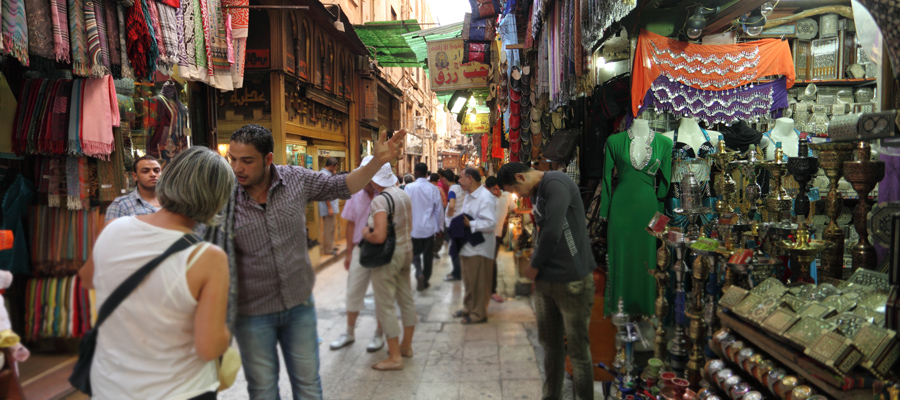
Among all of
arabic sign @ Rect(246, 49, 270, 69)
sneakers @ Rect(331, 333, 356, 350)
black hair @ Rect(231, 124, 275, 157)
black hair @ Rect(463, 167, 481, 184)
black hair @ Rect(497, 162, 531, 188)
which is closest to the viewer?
black hair @ Rect(231, 124, 275, 157)

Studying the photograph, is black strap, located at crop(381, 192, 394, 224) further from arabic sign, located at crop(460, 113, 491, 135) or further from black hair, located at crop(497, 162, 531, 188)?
arabic sign, located at crop(460, 113, 491, 135)

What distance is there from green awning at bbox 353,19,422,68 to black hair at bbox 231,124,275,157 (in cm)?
927

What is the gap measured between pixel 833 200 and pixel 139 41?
468 cm

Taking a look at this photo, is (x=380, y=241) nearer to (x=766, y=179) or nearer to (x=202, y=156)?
(x=202, y=156)

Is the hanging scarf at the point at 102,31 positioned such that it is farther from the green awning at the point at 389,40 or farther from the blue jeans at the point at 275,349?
the green awning at the point at 389,40

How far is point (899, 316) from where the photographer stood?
127cm

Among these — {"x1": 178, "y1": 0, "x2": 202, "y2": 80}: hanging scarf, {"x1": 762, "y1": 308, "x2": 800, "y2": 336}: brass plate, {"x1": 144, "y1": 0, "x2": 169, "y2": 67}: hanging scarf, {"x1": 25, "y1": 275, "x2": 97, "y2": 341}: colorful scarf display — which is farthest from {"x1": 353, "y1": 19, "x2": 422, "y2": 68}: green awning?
{"x1": 762, "y1": 308, "x2": 800, "y2": 336}: brass plate

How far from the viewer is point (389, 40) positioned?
13.8 meters

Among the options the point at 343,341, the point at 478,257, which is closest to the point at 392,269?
the point at 343,341

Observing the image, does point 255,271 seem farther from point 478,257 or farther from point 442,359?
point 478,257

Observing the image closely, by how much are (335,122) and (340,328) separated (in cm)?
859

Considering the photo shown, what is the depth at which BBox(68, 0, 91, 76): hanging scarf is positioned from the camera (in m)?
3.29

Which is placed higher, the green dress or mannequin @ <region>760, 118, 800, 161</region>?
mannequin @ <region>760, 118, 800, 161</region>

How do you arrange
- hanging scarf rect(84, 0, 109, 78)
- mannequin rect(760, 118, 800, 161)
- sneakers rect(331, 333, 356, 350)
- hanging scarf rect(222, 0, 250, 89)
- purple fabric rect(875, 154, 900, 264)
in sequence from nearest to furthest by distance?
1. purple fabric rect(875, 154, 900, 264)
2. hanging scarf rect(84, 0, 109, 78)
3. mannequin rect(760, 118, 800, 161)
4. sneakers rect(331, 333, 356, 350)
5. hanging scarf rect(222, 0, 250, 89)
